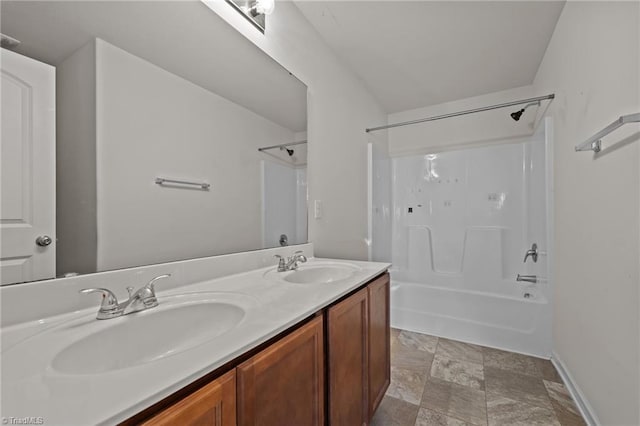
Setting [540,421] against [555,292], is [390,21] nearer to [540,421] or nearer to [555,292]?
[555,292]

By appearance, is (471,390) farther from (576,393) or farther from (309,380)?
(309,380)

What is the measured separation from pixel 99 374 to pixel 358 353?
36.8 inches

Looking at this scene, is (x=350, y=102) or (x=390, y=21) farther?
(x=350, y=102)

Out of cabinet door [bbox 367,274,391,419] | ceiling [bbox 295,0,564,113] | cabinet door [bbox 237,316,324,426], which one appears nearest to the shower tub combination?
ceiling [bbox 295,0,564,113]

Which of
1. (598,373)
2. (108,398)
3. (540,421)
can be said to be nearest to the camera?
(108,398)

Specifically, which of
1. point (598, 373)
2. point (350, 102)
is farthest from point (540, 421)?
point (350, 102)

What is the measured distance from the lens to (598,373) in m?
1.32

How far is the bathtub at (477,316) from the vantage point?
6.88 ft

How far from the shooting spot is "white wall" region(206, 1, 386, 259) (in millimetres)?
1606

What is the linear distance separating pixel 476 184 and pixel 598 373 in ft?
6.64

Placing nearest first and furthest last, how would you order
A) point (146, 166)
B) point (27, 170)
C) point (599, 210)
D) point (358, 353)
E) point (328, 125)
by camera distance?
1. point (27, 170)
2. point (146, 166)
3. point (358, 353)
4. point (599, 210)
5. point (328, 125)

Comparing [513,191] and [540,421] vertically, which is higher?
[513,191]

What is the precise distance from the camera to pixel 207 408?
50 centimetres

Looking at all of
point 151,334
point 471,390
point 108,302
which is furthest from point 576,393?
point 108,302
